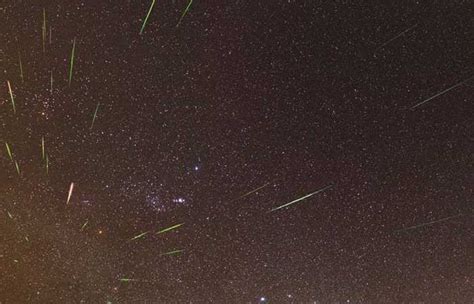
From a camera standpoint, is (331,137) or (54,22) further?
(331,137)

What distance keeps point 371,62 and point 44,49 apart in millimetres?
938

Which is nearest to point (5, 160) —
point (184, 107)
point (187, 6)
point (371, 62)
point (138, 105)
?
point (138, 105)

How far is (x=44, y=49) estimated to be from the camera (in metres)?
1.74

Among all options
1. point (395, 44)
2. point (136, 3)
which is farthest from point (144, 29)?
Result: point (395, 44)

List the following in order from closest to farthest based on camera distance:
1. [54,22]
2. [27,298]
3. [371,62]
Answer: [54,22] → [371,62] → [27,298]

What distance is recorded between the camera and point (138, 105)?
5.91 feet

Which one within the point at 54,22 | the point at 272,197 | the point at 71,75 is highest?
the point at 54,22

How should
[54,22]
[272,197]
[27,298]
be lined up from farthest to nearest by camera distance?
[27,298] < [272,197] < [54,22]

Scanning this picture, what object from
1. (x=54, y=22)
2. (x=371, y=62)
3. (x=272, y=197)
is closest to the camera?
(x=54, y=22)

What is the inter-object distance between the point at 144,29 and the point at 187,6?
0.14 m

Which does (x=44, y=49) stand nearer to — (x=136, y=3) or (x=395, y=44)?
(x=136, y=3)

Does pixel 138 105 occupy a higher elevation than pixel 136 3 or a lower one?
lower

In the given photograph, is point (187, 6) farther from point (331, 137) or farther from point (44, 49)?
point (331, 137)

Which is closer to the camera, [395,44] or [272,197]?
[395,44]
